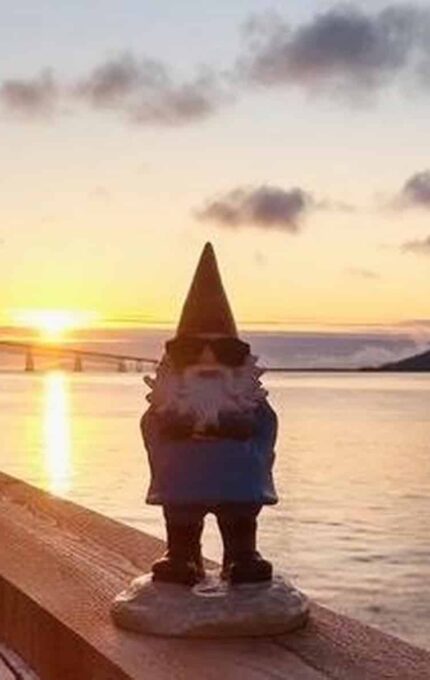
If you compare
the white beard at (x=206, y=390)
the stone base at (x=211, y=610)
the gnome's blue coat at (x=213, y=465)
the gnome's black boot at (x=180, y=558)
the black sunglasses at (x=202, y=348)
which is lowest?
the stone base at (x=211, y=610)

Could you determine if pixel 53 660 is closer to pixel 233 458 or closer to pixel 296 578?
pixel 233 458

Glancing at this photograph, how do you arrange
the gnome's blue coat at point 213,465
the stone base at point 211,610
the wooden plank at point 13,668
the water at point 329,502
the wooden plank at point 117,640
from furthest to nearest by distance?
the water at point 329,502 → the wooden plank at point 13,668 → the gnome's blue coat at point 213,465 → the stone base at point 211,610 → the wooden plank at point 117,640

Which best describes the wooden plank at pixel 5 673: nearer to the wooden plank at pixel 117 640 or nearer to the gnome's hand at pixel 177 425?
the wooden plank at pixel 117 640

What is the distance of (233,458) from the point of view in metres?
2.94

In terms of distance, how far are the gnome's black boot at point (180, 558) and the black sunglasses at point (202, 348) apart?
342mm

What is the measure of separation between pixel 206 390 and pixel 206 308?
177 mm

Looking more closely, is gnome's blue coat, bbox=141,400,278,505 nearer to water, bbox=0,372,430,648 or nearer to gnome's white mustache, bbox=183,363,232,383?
gnome's white mustache, bbox=183,363,232,383

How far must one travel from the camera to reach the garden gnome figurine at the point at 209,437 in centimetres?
293

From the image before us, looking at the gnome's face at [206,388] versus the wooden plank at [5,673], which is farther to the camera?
the wooden plank at [5,673]

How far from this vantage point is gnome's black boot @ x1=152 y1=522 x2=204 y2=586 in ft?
9.84

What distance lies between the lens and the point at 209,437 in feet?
9.66

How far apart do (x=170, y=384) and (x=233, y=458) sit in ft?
0.66

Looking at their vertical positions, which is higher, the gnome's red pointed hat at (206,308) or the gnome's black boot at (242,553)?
the gnome's red pointed hat at (206,308)

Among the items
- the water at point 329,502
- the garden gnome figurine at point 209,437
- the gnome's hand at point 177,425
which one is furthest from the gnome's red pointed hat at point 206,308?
the water at point 329,502
